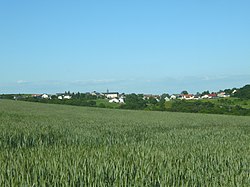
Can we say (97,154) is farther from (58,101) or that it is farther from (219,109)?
(58,101)

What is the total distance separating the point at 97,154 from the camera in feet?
25.0

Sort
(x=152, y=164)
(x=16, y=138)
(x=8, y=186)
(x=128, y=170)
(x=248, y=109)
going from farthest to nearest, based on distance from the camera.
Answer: (x=248, y=109)
(x=16, y=138)
(x=152, y=164)
(x=128, y=170)
(x=8, y=186)

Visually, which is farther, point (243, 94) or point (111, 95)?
point (111, 95)

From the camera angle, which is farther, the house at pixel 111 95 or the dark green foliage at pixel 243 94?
the house at pixel 111 95

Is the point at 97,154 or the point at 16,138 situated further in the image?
the point at 16,138

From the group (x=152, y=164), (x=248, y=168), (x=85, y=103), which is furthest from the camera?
(x=85, y=103)

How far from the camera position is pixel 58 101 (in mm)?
72812

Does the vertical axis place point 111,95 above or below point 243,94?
above

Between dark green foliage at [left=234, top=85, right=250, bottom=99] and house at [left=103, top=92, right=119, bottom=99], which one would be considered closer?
dark green foliage at [left=234, top=85, right=250, bottom=99]

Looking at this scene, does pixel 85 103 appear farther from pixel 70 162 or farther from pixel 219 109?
pixel 70 162

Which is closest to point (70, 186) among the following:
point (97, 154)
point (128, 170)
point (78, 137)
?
point (128, 170)

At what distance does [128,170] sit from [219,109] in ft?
192

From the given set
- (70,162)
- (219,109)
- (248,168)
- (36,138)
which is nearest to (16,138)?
(36,138)

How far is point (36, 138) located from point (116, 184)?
8.56m
